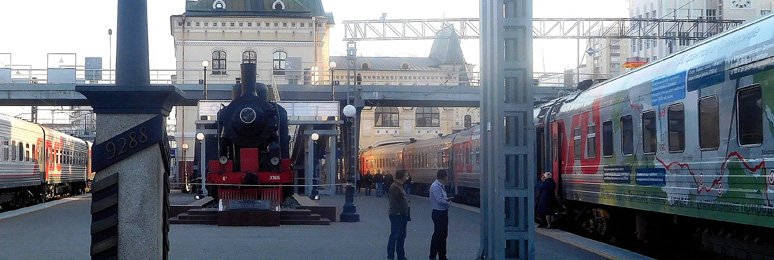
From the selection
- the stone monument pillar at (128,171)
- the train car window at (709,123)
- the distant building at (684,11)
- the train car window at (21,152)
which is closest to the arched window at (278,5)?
the distant building at (684,11)

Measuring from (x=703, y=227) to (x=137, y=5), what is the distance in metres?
8.85

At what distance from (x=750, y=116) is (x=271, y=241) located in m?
9.53

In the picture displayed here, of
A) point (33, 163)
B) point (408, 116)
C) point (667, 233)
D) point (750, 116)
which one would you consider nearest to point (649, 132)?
point (667, 233)

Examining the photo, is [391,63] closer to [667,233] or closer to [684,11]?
[684,11]

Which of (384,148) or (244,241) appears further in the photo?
(384,148)

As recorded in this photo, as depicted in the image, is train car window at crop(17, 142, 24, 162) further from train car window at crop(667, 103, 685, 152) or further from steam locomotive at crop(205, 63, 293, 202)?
train car window at crop(667, 103, 685, 152)

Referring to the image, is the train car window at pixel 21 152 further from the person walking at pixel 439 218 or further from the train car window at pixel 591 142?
the person walking at pixel 439 218

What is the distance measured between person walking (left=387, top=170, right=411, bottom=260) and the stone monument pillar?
22.1 ft

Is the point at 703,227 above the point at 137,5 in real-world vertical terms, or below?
below

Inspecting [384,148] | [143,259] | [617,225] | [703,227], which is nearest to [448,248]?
[617,225]

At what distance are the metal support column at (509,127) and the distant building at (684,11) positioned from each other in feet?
86.6

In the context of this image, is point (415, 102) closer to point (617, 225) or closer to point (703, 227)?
point (617, 225)

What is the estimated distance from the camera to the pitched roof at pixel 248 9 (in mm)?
66062

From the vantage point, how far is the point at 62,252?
51.8ft
